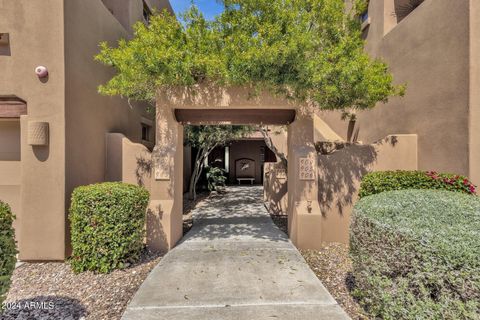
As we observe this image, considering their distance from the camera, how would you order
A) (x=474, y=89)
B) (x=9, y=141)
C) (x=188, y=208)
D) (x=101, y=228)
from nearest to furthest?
1. (x=101, y=228)
2. (x=474, y=89)
3. (x=9, y=141)
4. (x=188, y=208)


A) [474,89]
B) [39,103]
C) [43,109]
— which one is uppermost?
[474,89]

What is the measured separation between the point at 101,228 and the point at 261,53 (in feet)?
14.4

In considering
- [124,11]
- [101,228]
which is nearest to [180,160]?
[101,228]

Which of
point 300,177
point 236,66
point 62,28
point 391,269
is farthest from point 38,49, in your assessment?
point 391,269

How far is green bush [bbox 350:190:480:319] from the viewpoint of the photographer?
249 centimetres

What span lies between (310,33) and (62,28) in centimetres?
520

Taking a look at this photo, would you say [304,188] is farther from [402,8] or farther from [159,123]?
[402,8]

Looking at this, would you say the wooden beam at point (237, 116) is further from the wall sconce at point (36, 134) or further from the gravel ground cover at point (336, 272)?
the gravel ground cover at point (336, 272)

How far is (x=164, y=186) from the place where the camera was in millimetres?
5867

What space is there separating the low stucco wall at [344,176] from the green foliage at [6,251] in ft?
19.5

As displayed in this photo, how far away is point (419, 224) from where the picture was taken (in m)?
2.97

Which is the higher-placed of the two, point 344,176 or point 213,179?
point 344,176

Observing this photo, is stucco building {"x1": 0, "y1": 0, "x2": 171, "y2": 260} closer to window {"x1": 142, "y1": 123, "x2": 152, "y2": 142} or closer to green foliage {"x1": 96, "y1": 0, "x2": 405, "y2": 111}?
green foliage {"x1": 96, "y1": 0, "x2": 405, "y2": 111}

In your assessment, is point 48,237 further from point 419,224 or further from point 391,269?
point 419,224
